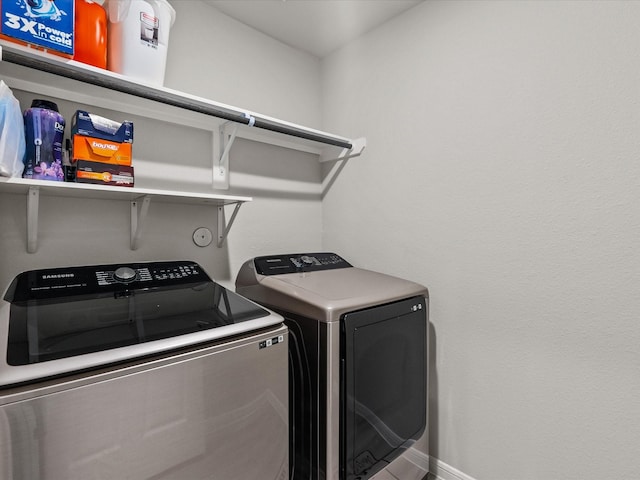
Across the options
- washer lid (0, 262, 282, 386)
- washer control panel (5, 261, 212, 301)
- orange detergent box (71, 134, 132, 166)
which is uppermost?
orange detergent box (71, 134, 132, 166)

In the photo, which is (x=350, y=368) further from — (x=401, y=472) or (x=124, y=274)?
(x=124, y=274)

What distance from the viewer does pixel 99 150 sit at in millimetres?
1150

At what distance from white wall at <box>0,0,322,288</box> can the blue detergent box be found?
38cm

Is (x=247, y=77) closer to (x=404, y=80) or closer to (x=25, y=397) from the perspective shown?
(x=404, y=80)

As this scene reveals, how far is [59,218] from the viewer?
132 centimetres

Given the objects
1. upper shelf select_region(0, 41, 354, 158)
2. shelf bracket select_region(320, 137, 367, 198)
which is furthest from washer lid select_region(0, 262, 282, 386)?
shelf bracket select_region(320, 137, 367, 198)

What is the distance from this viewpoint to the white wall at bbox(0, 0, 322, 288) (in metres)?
1.32

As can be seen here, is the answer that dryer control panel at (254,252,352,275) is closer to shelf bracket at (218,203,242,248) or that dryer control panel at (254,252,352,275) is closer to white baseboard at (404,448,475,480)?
shelf bracket at (218,203,242,248)

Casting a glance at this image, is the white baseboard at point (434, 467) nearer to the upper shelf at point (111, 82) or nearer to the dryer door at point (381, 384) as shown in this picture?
the dryer door at point (381, 384)

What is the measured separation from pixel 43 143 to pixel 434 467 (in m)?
2.23

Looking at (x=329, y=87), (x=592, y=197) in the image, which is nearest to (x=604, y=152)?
(x=592, y=197)

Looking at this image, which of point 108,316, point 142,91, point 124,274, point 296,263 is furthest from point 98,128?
point 296,263

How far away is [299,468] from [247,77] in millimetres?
2020

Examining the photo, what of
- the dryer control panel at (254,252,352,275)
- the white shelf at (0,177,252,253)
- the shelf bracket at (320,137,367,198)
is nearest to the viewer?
the white shelf at (0,177,252,253)
